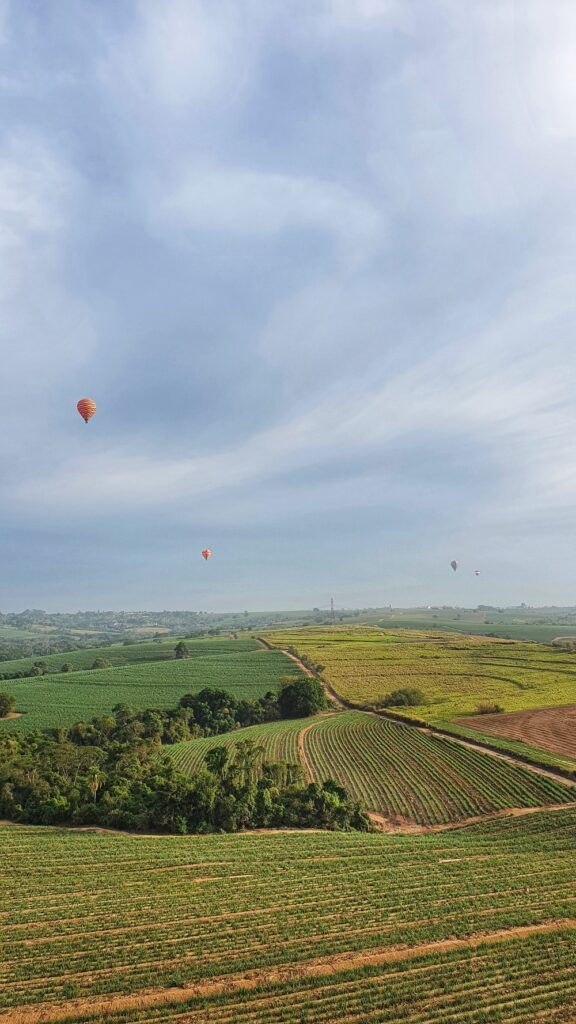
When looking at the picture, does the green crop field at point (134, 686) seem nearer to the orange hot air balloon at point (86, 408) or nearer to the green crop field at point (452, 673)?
the green crop field at point (452, 673)

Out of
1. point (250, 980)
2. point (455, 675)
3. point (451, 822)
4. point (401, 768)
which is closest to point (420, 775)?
point (401, 768)

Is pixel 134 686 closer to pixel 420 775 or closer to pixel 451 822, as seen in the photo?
pixel 420 775

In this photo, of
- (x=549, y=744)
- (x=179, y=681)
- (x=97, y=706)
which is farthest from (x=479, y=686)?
(x=97, y=706)

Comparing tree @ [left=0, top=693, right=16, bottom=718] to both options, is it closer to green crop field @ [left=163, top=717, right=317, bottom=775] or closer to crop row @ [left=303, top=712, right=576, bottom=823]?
green crop field @ [left=163, top=717, right=317, bottom=775]

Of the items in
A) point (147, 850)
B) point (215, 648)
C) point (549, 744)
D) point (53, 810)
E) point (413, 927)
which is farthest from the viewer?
point (215, 648)

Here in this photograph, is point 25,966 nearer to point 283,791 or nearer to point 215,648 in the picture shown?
point 283,791

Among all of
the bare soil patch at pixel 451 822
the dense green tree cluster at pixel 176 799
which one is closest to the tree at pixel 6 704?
the dense green tree cluster at pixel 176 799
